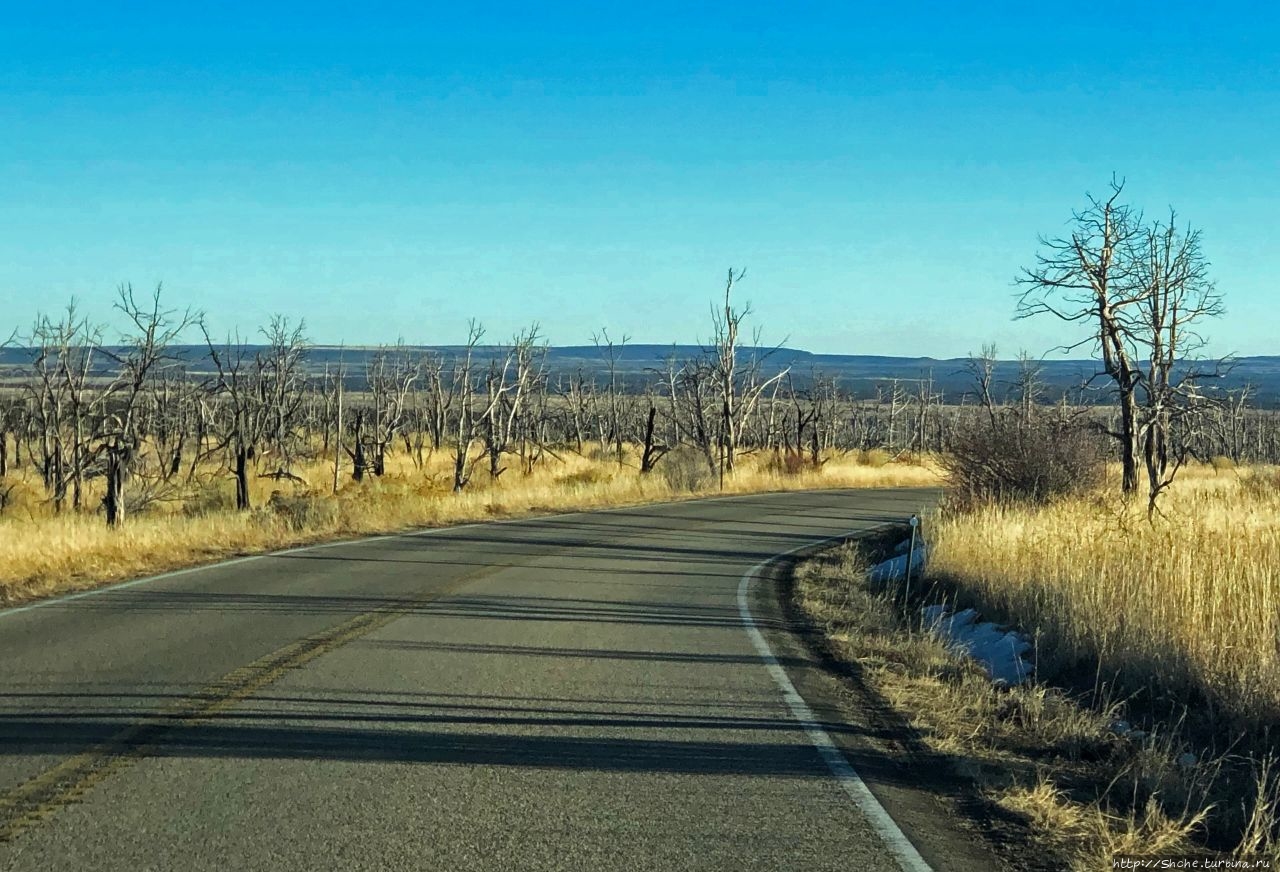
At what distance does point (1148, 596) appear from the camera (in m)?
9.38

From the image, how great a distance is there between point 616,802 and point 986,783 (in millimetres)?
1990

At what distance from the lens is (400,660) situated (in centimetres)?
858

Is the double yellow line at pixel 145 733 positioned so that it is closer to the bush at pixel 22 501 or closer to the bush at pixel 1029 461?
the bush at pixel 1029 461

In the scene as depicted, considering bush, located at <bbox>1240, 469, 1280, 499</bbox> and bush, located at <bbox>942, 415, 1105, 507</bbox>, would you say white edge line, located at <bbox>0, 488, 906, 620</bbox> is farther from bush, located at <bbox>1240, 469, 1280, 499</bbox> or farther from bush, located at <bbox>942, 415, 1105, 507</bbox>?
bush, located at <bbox>1240, 469, 1280, 499</bbox>

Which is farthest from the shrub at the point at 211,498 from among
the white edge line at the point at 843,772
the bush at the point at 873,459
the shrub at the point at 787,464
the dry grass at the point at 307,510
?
the bush at the point at 873,459

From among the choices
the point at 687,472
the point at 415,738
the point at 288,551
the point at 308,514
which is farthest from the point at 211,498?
the point at 415,738

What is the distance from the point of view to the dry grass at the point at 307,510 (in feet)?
46.1

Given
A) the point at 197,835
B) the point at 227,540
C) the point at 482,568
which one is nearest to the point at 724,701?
the point at 197,835

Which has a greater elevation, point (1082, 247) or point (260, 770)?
point (1082, 247)

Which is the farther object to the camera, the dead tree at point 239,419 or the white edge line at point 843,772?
the dead tree at point 239,419

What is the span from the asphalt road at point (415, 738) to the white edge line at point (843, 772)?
0.15ft

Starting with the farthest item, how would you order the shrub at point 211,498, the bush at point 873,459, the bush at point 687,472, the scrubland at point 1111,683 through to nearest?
the bush at point 873,459
the bush at point 687,472
the shrub at point 211,498
the scrubland at point 1111,683

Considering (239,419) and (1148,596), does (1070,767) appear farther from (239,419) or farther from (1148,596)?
(239,419)

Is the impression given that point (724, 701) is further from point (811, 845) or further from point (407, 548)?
point (407, 548)
